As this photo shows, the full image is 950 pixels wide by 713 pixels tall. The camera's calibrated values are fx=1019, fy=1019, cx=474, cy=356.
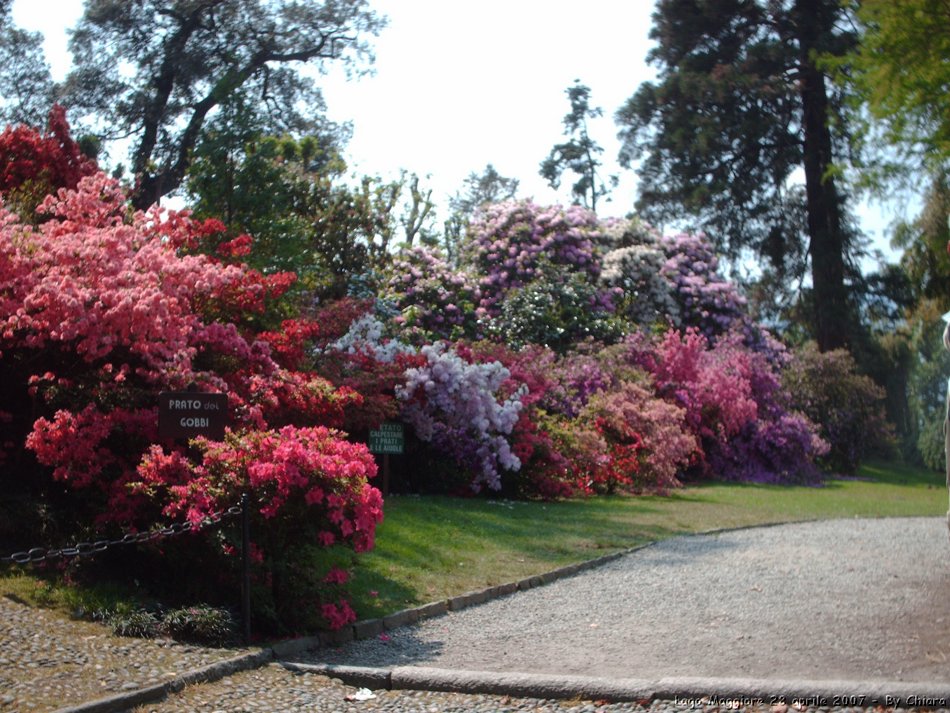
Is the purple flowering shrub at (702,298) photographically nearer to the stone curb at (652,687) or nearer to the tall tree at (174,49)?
the tall tree at (174,49)

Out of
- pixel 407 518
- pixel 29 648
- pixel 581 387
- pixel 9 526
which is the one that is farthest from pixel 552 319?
pixel 29 648

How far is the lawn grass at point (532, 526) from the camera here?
9.27 metres

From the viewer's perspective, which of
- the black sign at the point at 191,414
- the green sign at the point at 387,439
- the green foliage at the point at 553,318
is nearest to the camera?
the black sign at the point at 191,414

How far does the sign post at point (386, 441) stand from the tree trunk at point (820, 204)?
21986 millimetres

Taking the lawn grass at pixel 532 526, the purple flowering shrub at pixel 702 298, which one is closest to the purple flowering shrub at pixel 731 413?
the lawn grass at pixel 532 526

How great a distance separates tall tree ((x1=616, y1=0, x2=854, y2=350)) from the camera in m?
32.5

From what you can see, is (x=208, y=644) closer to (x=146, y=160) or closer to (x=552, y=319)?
(x=552, y=319)

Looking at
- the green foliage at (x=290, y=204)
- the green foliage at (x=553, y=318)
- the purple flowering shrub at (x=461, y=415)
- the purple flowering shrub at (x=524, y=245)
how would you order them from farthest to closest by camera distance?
the purple flowering shrub at (x=524, y=245) < the green foliage at (x=553, y=318) < the green foliage at (x=290, y=204) < the purple flowering shrub at (x=461, y=415)

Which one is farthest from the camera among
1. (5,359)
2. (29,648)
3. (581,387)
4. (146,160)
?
(146,160)

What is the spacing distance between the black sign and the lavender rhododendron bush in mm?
177

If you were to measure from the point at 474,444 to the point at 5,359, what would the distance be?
7612 millimetres

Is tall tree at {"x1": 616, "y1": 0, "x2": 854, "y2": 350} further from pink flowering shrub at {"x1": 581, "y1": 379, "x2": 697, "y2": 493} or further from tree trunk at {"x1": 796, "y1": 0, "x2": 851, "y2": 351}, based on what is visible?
pink flowering shrub at {"x1": 581, "y1": 379, "x2": 697, "y2": 493}

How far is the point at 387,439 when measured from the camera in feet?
45.3

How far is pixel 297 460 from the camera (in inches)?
287
